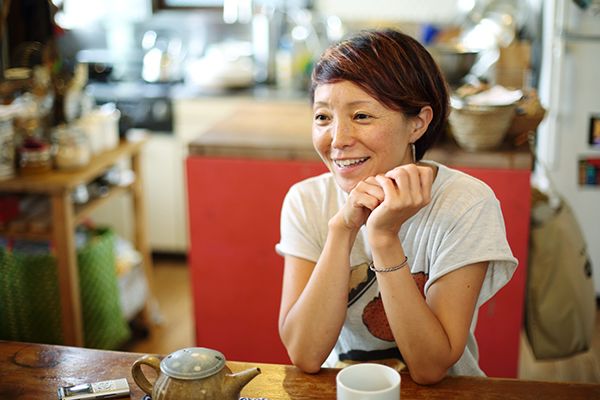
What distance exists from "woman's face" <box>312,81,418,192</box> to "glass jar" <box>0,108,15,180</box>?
1461 millimetres

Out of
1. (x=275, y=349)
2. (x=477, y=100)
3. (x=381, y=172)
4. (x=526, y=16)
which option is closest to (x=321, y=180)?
(x=381, y=172)

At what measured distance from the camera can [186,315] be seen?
3672mm

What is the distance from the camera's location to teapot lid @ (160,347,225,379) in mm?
1174

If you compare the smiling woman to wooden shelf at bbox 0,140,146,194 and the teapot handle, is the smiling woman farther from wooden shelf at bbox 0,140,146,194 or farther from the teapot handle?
wooden shelf at bbox 0,140,146,194

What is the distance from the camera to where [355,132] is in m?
1.52

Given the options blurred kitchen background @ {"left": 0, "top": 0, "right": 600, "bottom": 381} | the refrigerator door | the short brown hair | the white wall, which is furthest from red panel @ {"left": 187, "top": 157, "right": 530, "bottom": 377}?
the white wall

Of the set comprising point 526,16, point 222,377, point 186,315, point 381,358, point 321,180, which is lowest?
point 186,315

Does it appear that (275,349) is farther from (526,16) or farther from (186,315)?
(526,16)

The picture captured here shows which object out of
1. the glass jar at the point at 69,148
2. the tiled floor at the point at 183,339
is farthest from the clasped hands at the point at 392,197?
the tiled floor at the point at 183,339

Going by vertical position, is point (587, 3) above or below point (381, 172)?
above

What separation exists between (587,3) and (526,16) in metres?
0.73

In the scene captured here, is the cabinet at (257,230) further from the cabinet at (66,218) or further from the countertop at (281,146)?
the cabinet at (66,218)

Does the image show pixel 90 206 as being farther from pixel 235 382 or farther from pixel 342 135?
pixel 235 382

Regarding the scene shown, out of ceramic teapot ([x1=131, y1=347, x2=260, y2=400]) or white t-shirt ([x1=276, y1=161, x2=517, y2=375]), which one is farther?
white t-shirt ([x1=276, y1=161, x2=517, y2=375])
